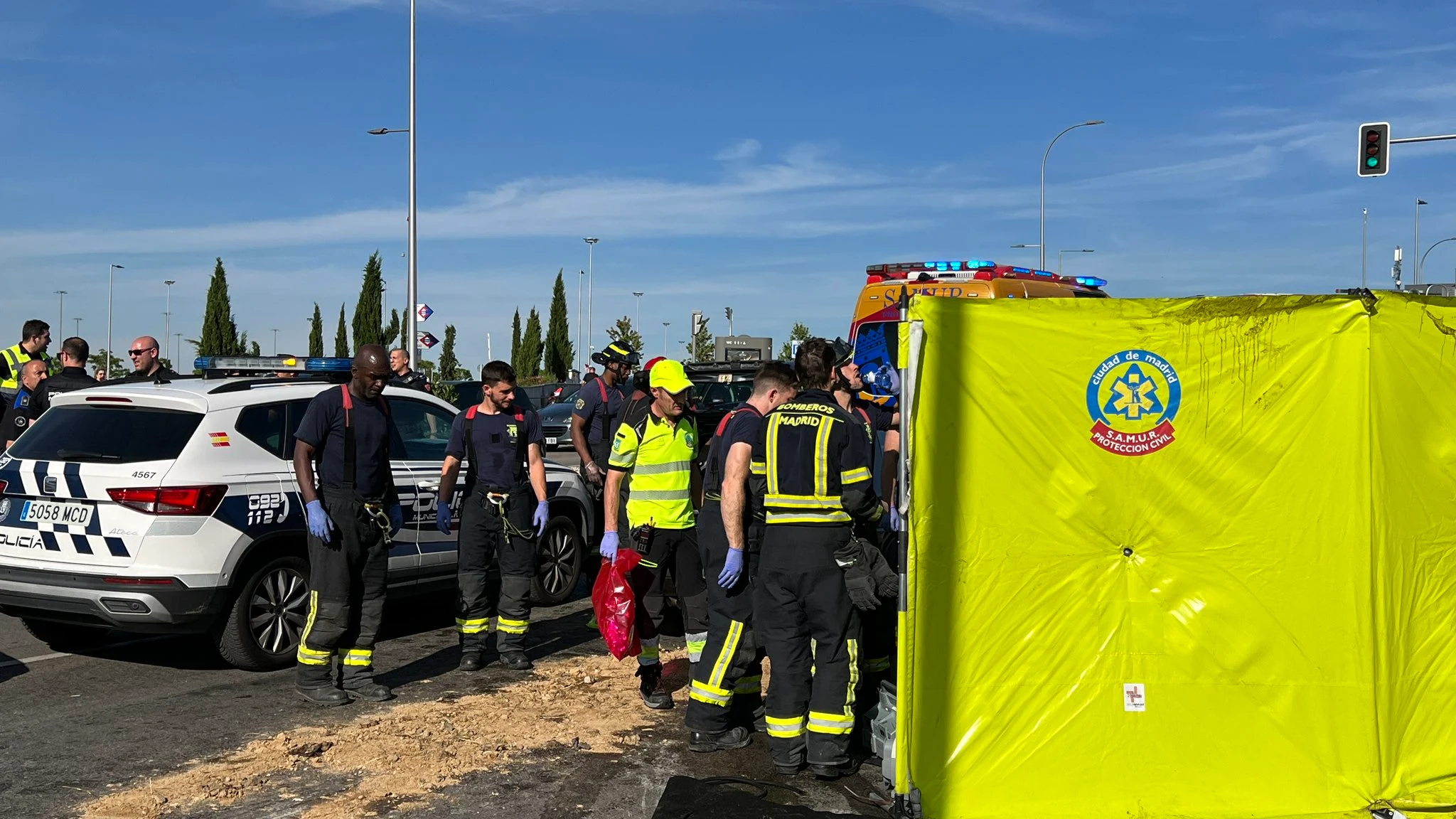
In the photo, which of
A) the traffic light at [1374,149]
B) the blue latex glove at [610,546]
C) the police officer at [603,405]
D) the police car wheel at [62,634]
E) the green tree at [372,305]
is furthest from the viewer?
the green tree at [372,305]

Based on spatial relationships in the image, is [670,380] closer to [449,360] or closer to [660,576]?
[660,576]

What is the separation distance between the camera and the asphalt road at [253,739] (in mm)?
5203

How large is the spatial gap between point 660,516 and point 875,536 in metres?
1.32

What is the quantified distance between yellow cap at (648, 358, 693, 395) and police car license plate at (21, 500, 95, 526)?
3.14 m

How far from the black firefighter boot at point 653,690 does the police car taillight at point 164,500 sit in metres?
2.56

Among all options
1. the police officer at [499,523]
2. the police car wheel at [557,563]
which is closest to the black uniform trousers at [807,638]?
the police officer at [499,523]

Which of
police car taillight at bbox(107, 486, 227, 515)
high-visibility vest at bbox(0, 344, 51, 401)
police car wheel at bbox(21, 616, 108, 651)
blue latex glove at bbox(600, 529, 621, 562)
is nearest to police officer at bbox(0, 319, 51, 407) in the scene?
high-visibility vest at bbox(0, 344, 51, 401)

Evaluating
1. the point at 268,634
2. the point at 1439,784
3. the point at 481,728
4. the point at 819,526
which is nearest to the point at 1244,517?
the point at 1439,784

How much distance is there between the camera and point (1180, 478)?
4.85 m

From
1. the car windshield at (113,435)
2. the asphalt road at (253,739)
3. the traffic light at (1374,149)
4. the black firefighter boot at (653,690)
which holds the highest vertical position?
the traffic light at (1374,149)

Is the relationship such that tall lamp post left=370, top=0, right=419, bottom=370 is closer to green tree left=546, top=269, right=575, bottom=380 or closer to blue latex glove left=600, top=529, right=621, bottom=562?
blue latex glove left=600, top=529, right=621, bottom=562

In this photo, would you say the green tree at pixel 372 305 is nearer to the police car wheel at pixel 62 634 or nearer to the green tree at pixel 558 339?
the green tree at pixel 558 339

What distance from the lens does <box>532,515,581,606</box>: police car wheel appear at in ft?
31.7

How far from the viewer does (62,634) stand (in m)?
8.41
